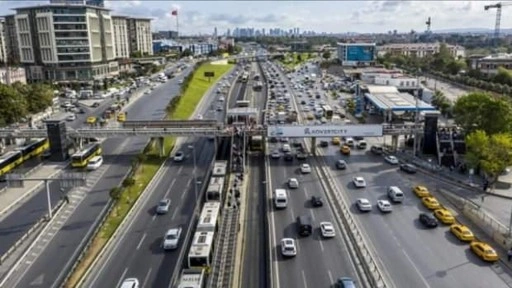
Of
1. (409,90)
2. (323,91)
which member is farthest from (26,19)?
(409,90)

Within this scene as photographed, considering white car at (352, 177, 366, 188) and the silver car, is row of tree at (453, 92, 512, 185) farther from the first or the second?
the silver car

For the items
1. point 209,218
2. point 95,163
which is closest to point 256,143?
point 95,163

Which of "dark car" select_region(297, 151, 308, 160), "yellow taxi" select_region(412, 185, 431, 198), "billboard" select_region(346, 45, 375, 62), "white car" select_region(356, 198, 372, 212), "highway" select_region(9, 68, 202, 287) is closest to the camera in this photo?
"highway" select_region(9, 68, 202, 287)

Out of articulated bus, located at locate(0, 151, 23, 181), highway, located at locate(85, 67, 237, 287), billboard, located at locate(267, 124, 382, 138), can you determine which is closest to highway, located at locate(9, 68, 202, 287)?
highway, located at locate(85, 67, 237, 287)

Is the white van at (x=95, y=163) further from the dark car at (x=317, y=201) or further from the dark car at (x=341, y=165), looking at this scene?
the dark car at (x=341, y=165)

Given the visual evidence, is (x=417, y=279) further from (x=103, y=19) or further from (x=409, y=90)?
(x=103, y=19)

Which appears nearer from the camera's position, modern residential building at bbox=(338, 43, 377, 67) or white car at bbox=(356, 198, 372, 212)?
white car at bbox=(356, 198, 372, 212)

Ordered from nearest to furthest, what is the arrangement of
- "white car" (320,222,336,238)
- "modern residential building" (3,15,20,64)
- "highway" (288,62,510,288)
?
1. "highway" (288,62,510,288)
2. "white car" (320,222,336,238)
3. "modern residential building" (3,15,20,64)
